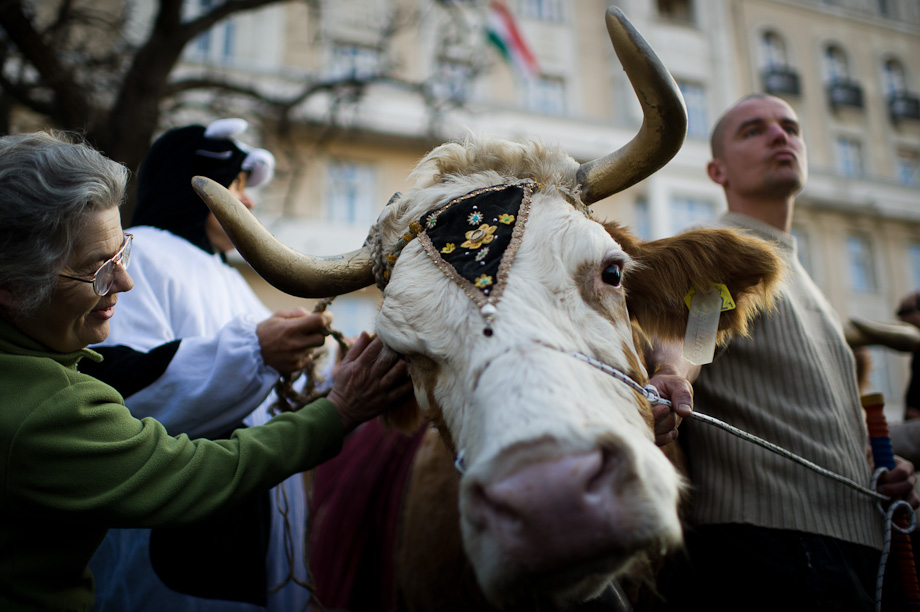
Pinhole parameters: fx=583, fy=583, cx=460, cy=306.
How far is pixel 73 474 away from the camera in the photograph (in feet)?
4.78

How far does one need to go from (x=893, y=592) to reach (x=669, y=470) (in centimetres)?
176

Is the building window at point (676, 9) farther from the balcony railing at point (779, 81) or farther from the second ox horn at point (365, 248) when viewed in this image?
the second ox horn at point (365, 248)

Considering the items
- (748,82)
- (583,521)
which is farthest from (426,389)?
(748,82)

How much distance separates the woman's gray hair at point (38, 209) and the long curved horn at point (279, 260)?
1.37 feet

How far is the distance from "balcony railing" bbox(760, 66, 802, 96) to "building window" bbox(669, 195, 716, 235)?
214 inches

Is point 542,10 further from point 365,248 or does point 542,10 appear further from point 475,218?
point 475,218

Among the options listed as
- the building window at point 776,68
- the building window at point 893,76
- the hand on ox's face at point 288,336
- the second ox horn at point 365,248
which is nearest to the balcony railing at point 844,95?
the building window at point 776,68

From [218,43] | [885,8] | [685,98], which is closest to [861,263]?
[685,98]

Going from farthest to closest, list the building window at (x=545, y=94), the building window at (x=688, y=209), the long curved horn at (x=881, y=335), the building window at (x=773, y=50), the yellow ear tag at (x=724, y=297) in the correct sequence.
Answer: the building window at (x=773, y=50)
the building window at (x=545, y=94)
the building window at (x=688, y=209)
the long curved horn at (x=881, y=335)
the yellow ear tag at (x=724, y=297)

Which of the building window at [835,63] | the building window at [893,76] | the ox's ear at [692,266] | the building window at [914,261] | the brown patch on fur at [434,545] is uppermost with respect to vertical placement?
the building window at [835,63]

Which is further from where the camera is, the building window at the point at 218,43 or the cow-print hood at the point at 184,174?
the building window at the point at 218,43

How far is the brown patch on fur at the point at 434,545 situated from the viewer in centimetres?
248

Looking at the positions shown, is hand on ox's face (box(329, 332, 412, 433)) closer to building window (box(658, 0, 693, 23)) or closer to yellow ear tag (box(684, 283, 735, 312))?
yellow ear tag (box(684, 283, 735, 312))

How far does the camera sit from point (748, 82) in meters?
20.3
